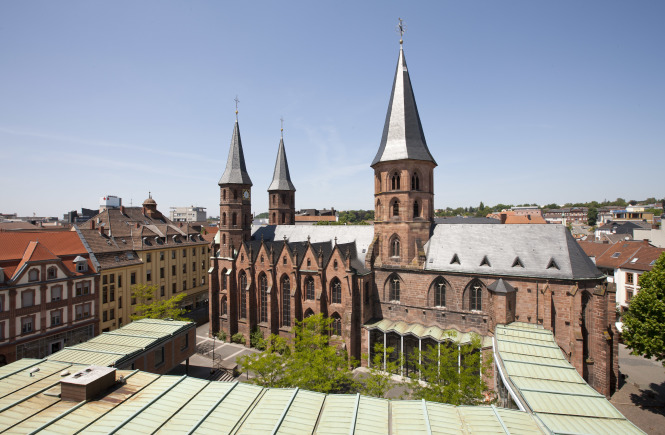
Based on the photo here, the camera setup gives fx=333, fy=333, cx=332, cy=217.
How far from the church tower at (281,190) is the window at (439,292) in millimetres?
28742

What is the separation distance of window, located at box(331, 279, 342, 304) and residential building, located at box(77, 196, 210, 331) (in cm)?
2679

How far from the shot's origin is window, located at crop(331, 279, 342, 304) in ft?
129

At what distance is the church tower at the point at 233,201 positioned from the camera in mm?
48000

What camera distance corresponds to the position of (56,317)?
117 feet

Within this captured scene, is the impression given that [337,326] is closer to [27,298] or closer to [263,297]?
[263,297]

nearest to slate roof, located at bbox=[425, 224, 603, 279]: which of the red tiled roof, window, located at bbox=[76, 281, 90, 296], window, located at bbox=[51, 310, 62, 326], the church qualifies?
the church

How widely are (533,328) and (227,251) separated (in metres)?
38.0

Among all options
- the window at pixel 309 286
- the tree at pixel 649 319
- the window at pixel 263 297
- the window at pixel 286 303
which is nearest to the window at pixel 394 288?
the window at pixel 309 286

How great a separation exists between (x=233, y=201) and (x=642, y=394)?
5052 centimetres

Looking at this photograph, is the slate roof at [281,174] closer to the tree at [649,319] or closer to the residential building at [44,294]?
the residential building at [44,294]

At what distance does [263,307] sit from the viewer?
4434 cm

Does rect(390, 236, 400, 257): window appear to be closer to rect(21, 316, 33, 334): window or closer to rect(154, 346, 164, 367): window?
rect(154, 346, 164, 367): window

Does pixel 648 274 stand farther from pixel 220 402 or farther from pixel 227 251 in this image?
pixel 227 251

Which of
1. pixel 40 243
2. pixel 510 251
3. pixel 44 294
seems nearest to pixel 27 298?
pixel 44 294
